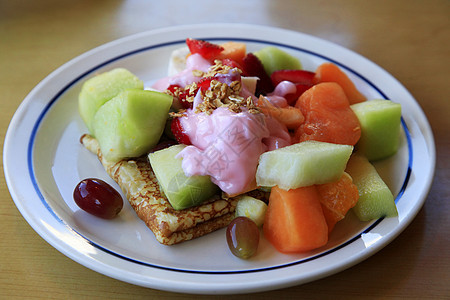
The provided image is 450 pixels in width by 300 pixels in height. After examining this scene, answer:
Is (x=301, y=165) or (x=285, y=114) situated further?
(x=285, y=114)

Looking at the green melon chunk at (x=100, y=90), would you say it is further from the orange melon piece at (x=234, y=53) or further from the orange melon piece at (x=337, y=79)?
the orange melon piece at (x=337, y=79)

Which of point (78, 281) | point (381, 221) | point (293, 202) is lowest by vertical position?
point (78, 281)

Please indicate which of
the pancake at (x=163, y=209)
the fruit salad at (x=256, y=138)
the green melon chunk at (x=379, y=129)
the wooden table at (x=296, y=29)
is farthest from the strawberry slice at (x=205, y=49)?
the wooden table at (x=296, y=29)

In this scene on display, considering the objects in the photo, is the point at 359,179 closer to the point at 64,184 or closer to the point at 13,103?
the point at 64,184

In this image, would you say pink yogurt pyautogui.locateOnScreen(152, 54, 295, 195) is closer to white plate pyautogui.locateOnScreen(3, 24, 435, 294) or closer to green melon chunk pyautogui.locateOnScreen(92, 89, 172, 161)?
green melon chunk pyautogui.locateOnScreen(92, 89, 172, 161)

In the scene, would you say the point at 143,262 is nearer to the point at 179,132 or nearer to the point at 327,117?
the point at 179,132

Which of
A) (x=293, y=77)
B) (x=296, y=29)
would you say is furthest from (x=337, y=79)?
(x=296, y=29)

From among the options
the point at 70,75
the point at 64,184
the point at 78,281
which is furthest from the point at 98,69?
the point at 78,281

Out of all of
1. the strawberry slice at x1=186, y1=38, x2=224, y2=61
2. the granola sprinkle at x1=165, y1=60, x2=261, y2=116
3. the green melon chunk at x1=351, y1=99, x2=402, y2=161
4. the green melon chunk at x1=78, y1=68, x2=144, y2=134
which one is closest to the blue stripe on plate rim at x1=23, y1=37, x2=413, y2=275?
the green melon chunk at x1=351, y1=99, x2=402, y2=161
